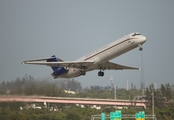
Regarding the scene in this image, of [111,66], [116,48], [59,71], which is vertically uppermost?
[116,48]

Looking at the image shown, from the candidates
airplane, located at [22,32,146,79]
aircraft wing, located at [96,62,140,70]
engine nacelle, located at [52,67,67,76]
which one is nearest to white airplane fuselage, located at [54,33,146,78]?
airplane, located at [22,32,146,79]

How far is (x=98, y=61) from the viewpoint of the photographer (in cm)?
5081

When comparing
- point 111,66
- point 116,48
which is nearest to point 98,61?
point 116,48

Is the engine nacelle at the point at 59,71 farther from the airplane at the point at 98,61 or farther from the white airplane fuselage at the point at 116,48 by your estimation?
the white airplane fuselage at the point at 116,48

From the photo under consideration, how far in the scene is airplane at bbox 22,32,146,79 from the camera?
48.5m

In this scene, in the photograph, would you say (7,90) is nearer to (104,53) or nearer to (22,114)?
(22,114)

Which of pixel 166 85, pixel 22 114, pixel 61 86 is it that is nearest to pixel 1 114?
pixel 22 114

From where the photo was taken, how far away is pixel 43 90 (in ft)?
162

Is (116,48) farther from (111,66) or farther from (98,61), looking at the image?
(111,66)

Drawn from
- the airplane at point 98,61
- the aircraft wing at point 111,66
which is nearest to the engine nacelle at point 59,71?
the airplane at point 98,61

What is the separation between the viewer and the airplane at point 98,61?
4847 centimetres

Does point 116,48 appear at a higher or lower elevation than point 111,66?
higher

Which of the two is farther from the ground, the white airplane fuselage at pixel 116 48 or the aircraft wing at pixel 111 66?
the white airplane fuselage at pixel 116 48

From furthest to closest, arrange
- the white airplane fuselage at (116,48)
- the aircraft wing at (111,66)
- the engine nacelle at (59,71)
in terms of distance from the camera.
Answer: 1. the engine nacelle at (59,71)
2. the aircraft wing at (111,66)
3. the white airplane fuselage at (116,48)
